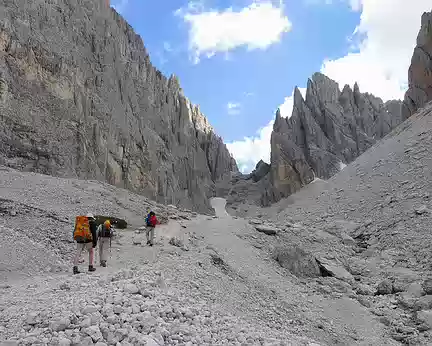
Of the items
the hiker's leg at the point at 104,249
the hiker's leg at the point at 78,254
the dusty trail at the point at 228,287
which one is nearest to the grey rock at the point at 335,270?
the dusty trail at the point at 228,287

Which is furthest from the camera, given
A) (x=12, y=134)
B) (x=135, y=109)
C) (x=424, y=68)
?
(x=135, y=109)

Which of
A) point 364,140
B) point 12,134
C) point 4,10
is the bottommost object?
point 12,134

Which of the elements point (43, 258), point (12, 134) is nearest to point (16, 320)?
point (43, 258)

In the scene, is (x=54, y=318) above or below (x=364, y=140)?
below

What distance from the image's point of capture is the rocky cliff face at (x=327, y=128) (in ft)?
271

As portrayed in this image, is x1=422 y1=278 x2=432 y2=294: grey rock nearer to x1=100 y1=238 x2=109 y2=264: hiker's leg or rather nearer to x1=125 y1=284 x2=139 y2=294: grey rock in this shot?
x1=125 y1=284 x2=139 y2=294: grey rock

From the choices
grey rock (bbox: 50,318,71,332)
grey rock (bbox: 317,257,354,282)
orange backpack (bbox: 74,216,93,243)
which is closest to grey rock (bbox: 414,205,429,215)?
grey rock (bbox: 317,257,354,282)

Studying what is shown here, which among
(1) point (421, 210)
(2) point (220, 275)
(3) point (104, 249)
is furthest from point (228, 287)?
(1) point (421, 210)

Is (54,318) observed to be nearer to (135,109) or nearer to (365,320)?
(365,320)

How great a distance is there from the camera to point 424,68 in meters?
45.4

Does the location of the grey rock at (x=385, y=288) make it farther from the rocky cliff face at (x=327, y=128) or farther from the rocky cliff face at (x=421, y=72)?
the rocky cliff face at (x=327, y=128)

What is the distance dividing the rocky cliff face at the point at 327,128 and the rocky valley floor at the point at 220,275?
185 feet

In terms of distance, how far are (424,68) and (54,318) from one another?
5039 centimetres

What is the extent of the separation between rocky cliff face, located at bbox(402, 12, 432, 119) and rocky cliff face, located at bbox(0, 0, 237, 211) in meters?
32.6
